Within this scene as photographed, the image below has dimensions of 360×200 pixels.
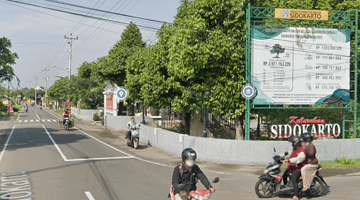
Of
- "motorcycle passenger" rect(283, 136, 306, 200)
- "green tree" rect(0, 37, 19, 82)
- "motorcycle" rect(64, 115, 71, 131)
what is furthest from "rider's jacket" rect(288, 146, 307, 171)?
"motorcycle" rect(64, 115, 71, 131)

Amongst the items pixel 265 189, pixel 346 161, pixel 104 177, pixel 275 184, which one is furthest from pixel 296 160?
pixel 346 161

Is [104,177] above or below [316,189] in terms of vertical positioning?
below

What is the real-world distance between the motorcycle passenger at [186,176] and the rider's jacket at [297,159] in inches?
139

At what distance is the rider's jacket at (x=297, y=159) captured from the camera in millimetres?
7910

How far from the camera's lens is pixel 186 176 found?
5441mm

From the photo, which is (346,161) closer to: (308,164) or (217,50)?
(308,164)

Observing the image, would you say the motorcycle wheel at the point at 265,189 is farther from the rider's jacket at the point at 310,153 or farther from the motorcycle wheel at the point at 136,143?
the motorcycle wheel at the point at 136,143

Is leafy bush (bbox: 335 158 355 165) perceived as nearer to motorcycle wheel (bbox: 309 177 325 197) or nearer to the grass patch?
the grass patch

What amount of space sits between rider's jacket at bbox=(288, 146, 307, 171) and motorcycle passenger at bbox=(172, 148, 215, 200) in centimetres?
352

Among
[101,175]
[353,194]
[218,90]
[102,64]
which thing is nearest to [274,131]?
[218,90]

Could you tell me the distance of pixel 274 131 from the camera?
1440cm

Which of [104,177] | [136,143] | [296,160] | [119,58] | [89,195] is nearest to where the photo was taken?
[296,160]

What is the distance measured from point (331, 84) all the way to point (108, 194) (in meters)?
11.8

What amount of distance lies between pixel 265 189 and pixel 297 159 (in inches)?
47.5
